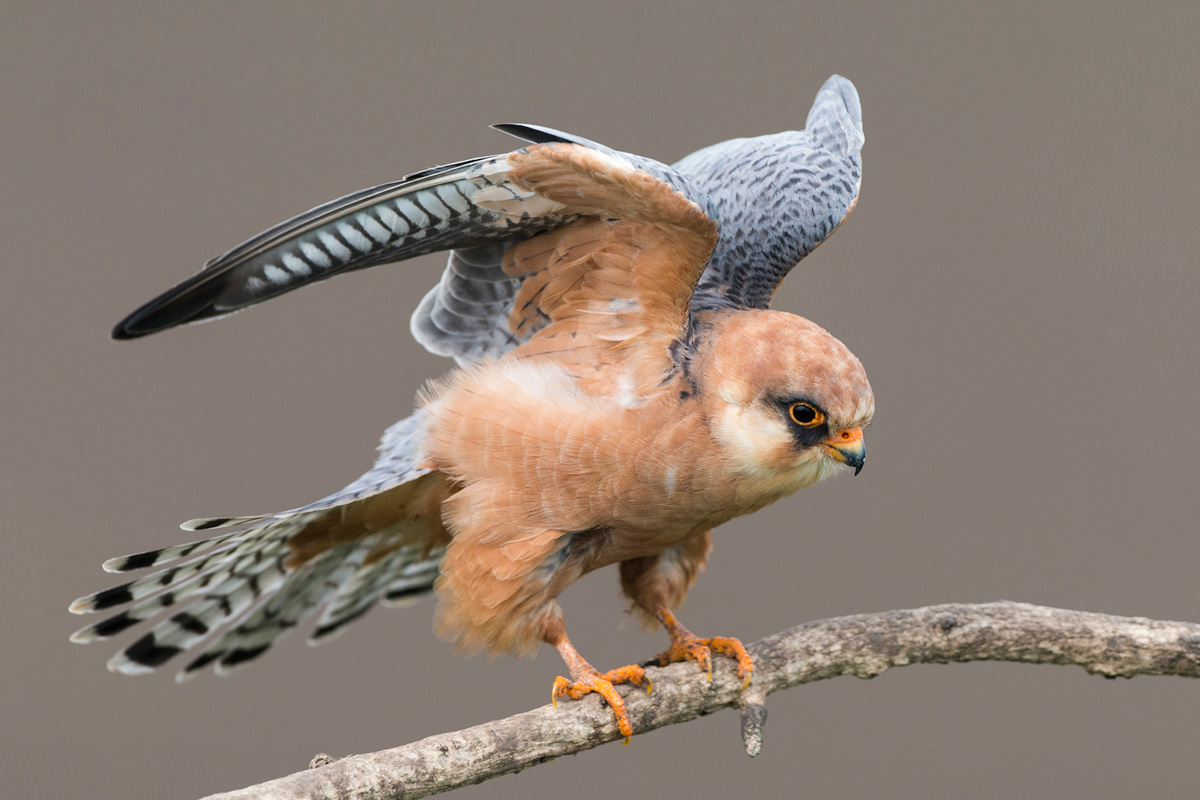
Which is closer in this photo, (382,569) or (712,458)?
(712,458)

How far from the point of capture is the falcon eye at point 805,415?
2.70 metres

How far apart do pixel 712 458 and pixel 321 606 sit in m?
1.50

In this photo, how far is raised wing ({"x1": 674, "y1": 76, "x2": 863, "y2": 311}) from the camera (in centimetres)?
321

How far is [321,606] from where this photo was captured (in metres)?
3.50

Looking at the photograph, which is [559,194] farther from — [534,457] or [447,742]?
[447,742]

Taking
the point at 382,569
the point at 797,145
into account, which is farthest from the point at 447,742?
the point at 797,145

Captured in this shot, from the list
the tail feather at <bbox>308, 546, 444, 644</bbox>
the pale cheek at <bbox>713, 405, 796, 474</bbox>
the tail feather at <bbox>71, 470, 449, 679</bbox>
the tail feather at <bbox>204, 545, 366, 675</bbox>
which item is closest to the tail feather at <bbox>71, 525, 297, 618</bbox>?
the tail feather at <bbox>71, 470, 449, 679</bbox>

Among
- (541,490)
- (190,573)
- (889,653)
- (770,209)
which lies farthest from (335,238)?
(889,653)

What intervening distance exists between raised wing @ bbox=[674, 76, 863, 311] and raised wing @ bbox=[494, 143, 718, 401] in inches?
11.1

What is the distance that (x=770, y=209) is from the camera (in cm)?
323

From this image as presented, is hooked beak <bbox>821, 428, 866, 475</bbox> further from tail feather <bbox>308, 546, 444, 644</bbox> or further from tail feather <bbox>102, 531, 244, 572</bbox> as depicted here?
tail feather <bbox>102, 531, 244, 572</bbox>

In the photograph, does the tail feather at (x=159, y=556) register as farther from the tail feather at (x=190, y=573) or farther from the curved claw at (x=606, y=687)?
the curved claw at (x=606, y=687)

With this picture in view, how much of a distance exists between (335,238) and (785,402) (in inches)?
47.3

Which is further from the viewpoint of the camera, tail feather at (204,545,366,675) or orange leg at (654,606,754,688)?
tail feather at (204,545,366,675)
